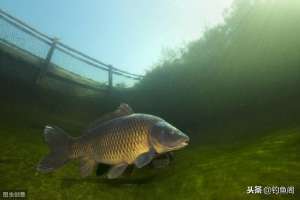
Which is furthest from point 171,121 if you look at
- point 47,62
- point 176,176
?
point 176,176

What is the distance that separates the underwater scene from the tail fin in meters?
0.01

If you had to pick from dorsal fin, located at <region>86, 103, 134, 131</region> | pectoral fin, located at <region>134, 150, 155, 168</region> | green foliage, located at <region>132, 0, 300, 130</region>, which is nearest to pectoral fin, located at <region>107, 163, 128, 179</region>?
pectoral fin, located at <region>134, 150, 155, 168</region>

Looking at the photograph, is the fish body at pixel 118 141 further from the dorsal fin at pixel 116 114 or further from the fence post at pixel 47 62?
the fence post at pixel 47 62

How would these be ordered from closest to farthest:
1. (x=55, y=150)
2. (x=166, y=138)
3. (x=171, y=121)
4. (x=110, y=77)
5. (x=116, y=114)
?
(x=166, y=138) → (x=55, y=150) → (x=116, y=114) → (x=171, y=121) → (x=110, y=77)

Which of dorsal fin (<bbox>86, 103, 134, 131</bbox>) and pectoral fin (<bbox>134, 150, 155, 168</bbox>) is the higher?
dorsal fin (<bbox>86, 103, 134, 131</bbox>)

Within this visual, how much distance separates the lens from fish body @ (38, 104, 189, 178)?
3.76m

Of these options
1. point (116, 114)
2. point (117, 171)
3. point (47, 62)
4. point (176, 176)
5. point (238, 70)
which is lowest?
point (176, 176)

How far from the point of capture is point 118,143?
389 centimetres

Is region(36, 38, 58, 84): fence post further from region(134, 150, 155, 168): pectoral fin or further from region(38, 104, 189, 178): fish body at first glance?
region(134, 150, 155, 168): pectoral fin

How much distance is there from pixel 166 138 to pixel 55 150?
4.75ft

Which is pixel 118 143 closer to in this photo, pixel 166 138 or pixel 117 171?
pixel 117 171

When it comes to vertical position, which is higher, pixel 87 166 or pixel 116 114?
pixel 116 114

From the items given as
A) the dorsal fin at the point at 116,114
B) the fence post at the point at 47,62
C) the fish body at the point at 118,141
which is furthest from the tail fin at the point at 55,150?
the fence post at the point at 47,62

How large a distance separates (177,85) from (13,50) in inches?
333
